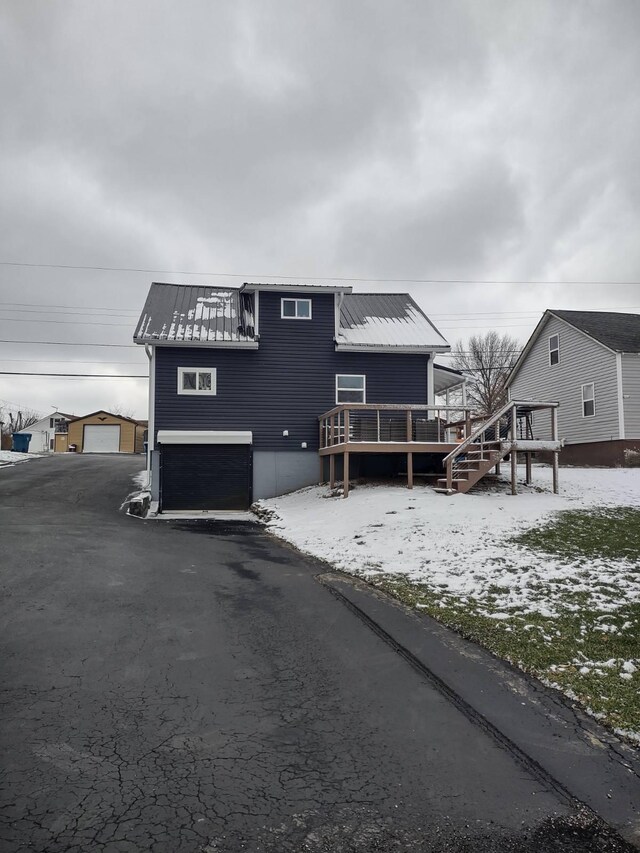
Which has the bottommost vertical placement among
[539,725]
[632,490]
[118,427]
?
[539,725]

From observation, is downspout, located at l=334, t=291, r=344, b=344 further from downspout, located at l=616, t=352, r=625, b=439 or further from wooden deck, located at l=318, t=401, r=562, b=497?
downspout, located at l=616, t=352, r=625, b=439

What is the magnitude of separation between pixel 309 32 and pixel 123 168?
7643 mm

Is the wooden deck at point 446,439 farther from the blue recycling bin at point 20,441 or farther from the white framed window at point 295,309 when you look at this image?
the blue recycling bin at point 20,441

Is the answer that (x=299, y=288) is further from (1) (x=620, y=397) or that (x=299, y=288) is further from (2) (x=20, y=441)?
(2) (x=20, y=441)

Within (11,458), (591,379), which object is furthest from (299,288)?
(11,458)

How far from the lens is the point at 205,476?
745 inches

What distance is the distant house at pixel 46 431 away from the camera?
58219 millimetres

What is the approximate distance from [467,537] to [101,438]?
45.9 meters

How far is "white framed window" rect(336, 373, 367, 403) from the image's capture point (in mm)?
20016

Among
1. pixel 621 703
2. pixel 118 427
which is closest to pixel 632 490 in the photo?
pixel 621 703

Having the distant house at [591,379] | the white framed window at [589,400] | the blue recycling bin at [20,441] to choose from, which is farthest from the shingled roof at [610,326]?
the blue recycling bin at [20,441]

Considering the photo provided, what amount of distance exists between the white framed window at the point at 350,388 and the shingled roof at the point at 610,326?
9.63 metres

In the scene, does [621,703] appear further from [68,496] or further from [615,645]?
[68,496]

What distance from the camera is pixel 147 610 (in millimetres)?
6242
